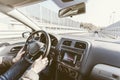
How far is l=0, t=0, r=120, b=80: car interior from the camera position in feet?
A: 7.88

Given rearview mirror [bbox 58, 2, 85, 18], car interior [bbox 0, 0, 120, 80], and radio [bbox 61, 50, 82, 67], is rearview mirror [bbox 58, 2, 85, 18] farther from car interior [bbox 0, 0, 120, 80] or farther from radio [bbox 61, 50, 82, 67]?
radio [bbox 61, 50, 82, 67]

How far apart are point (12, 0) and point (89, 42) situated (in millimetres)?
1243

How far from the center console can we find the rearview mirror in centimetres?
43

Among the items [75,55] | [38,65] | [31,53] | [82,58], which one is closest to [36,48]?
[31,53]

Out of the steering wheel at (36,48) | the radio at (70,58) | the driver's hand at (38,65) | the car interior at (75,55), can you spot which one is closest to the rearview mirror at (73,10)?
the car interior at (75,55)

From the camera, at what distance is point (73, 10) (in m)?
2.56

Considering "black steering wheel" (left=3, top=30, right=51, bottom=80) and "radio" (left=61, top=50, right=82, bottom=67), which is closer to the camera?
"radio" (left=61, top=50, right=82, bottom=67)

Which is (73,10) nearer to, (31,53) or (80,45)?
(80,45)

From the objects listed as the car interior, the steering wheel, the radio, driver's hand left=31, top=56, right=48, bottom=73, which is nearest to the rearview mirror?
the car interior

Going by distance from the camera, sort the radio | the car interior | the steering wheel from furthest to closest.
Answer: the steering wheel < the radio < the car interior

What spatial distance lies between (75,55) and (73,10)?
2.08 ft

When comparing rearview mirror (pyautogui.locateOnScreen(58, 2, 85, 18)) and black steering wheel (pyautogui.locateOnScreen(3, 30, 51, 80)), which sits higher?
rearview mirror (pyautogui.locateOnScreen(58, 2, 85, 18))

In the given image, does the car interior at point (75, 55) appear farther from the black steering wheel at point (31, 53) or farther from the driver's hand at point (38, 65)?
the driver's hand at point (38, 65)

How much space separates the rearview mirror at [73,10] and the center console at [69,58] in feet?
1.43
